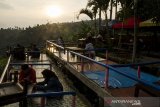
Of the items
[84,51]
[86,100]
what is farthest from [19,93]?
[84,51]

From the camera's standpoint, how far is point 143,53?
1931cm

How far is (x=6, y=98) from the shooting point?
237 inches

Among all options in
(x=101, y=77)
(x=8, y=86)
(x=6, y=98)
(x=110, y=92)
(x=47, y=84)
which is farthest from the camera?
(x=101, y=77)

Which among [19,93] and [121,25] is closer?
[19,93]

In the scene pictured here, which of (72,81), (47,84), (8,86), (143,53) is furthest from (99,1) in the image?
(8,86)

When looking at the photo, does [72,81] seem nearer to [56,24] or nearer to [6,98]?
[6,98]

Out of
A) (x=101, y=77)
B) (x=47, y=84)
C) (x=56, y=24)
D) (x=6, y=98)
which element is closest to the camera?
(x=6, y=98)

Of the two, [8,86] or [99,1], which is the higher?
[99,1]

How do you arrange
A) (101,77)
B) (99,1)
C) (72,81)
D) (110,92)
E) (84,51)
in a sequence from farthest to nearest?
1. (99,1)
2. (84,51)
3. (72,81)
4. (101,77)
5. (110,92)

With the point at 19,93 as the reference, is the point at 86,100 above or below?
below

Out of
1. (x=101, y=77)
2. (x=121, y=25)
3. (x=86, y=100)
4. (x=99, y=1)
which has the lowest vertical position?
(x=86, y=100)

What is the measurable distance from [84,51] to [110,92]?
300 inches

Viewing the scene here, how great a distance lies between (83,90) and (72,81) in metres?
1.86

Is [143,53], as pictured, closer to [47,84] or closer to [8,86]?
[47,84]
